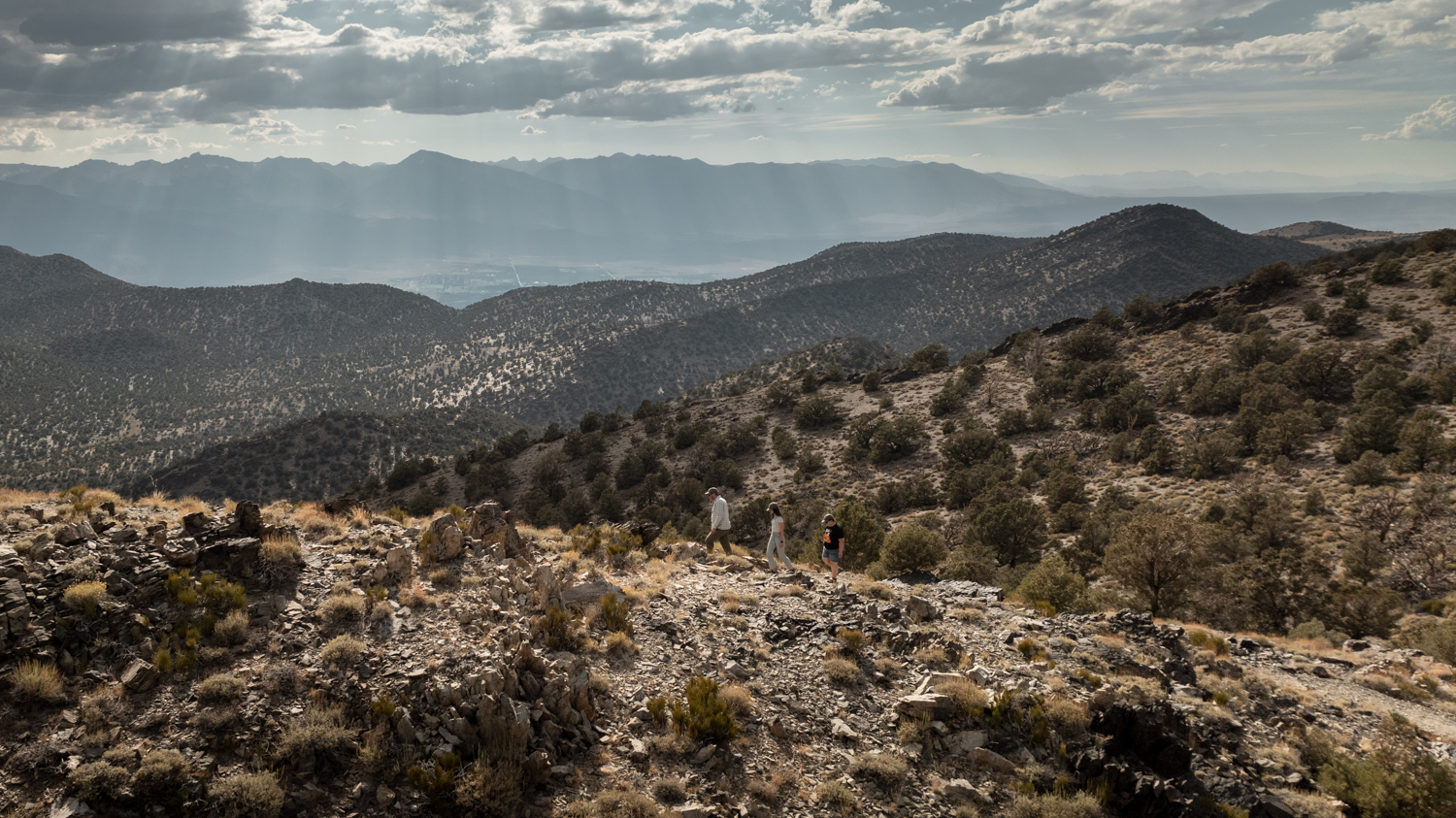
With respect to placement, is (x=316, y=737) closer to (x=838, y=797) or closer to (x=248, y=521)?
(x=248, y=521)

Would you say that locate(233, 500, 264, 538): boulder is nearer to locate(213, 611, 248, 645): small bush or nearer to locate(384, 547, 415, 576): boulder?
locate(384, 547, 415, 576): boulder

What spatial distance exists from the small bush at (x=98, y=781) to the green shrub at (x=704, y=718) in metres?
6.74

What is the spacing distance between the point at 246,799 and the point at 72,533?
647cm

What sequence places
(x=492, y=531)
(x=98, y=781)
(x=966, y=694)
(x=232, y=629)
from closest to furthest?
1. (x=98, y=781)
2. (x=232, y=629)
3. (x=966, y=694)
4. (x=492, y=531)

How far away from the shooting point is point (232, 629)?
959cm

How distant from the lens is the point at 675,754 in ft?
31.7

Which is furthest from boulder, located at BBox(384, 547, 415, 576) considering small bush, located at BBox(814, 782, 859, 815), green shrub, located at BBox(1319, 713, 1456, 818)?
green shrub, located at BBox(1319, 713, 1456, 818)

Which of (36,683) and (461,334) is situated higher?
(36,683)

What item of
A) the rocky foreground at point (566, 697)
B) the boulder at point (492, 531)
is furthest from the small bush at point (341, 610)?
the boulder at point (492, 531)

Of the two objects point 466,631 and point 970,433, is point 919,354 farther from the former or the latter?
point 466,631

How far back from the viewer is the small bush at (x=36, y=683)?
25.9 feet

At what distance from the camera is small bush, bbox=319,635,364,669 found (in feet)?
31.3

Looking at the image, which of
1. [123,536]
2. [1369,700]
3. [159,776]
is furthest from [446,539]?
[1369,700]

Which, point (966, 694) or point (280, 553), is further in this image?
point (280, 553)
